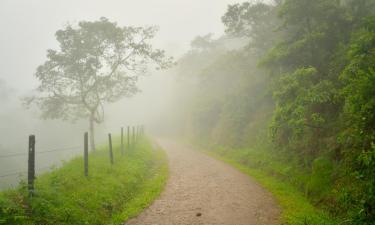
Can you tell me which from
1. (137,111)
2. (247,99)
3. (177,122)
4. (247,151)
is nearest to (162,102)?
(137,111)

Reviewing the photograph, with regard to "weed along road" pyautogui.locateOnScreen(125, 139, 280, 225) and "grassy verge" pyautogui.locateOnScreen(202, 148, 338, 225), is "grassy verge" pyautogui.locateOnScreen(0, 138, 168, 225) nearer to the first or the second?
"weed along road" pyautogui.locateOnScreen(125, 139, 280, 225)

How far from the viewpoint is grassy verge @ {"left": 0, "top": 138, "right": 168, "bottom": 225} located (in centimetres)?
748

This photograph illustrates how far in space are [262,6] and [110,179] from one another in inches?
848

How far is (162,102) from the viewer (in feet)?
291

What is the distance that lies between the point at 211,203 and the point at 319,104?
8.13 meters

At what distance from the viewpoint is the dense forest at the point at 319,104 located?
28.7ft

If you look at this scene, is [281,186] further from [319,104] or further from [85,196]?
[85,196]

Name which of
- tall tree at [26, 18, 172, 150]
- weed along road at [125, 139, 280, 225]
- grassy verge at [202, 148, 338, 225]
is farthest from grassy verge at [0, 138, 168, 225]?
tall tree at [26, 18, 172, 150]

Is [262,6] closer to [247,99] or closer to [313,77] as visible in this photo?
[247,99]

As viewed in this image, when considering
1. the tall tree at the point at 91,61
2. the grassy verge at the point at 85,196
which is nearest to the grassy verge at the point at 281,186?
the grassy verge at the point at 85,196

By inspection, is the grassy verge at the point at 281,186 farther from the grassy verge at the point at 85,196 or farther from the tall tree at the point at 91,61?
the tall tree at the point at 91,61

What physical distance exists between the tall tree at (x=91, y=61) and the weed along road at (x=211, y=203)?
12.4 metres

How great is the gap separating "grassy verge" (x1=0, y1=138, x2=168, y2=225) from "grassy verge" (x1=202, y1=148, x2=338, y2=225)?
5.14 meters

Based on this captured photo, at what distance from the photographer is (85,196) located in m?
9.83
